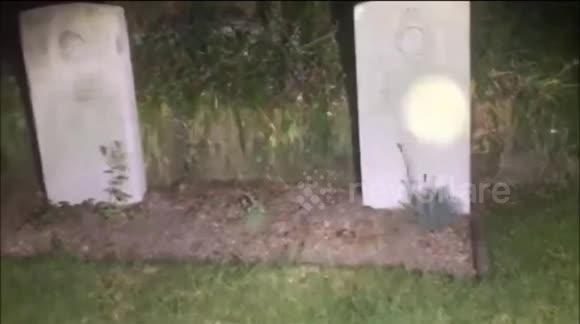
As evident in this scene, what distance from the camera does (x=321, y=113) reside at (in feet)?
7.02

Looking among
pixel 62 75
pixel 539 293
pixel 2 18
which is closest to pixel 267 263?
pixel 539 293

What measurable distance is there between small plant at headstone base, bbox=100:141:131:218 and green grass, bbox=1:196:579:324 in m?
0.25

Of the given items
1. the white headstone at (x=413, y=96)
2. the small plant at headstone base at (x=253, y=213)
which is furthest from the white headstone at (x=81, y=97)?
the white headstone at (x=413, y=96)

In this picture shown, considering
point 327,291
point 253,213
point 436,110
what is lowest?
point 327,291

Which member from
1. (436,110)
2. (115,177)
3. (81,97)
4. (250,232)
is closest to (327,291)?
(250,232)

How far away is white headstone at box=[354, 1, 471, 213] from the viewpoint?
1979mm

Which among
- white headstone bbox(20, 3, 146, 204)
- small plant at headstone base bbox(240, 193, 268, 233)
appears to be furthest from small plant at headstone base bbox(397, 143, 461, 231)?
white headstone bbox(20, 3, 146, 204)

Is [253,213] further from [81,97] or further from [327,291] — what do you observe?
[81,97]

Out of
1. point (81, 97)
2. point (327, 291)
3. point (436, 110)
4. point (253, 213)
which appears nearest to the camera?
point (327, 291)

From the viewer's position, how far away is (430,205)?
2.05m

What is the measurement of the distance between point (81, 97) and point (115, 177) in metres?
0.21

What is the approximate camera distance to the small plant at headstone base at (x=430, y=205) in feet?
6.71

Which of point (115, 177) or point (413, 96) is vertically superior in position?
point (413, 96)

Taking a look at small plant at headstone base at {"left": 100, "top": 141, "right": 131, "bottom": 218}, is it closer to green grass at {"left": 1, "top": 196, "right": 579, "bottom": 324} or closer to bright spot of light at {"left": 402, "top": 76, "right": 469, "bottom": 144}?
green grass at {"left": 1, "top": 196, "right": 579, "bottom": 324}
